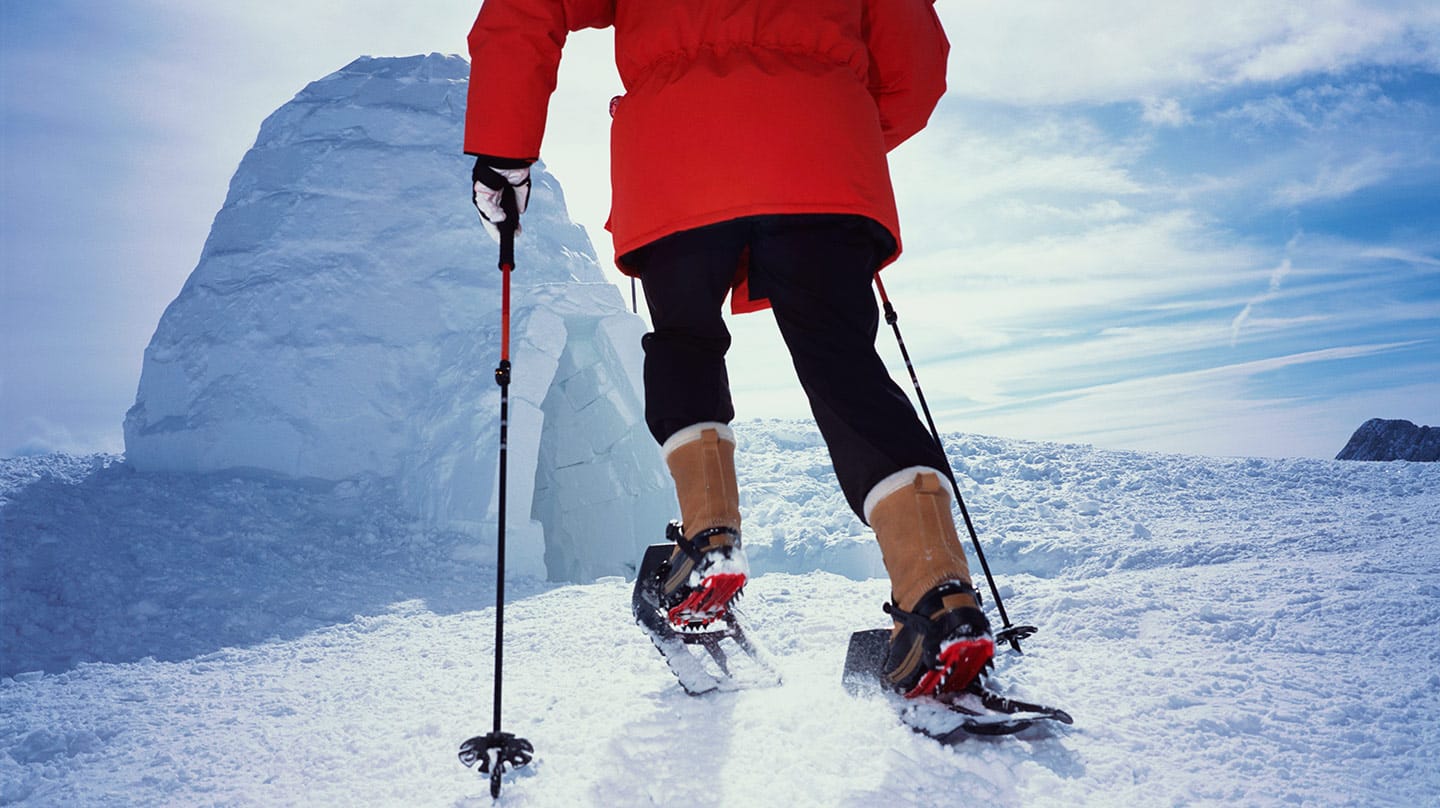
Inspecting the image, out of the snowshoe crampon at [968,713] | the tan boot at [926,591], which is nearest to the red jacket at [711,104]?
the tan boot at [926,591]

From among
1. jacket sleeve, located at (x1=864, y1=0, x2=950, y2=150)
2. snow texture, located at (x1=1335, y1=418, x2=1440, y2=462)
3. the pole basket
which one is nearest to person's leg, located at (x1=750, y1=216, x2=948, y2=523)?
jacket sleeve, located at (x1=864, y1=0, x2=950, y2=150)

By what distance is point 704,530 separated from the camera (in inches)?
70.8

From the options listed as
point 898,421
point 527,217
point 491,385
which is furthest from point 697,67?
point 527,217

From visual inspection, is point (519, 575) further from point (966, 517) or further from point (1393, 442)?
point (1393, 442)

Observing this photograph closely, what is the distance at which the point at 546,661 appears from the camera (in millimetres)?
2254

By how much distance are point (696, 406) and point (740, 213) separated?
498 mm

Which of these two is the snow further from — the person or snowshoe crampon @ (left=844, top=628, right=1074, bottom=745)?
the person

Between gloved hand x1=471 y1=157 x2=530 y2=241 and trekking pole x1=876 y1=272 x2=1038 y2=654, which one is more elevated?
gloved hand x1=471 y1=157 x2=530 y2=241

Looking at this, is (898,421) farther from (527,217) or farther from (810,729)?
(527,217)

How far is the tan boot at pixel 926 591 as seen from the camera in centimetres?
141

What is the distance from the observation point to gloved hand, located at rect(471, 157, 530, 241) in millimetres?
1874

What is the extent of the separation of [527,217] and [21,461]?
4675 millimetres

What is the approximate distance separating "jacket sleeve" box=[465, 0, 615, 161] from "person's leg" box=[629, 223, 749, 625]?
0.43 meters

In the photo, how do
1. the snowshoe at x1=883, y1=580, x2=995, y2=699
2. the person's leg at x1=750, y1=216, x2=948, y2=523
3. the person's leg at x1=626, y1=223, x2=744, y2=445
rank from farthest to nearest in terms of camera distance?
the person's leg at x1=626, y1=223, x2=744, y2=445
the person's leg at x1=750, y1=216, x2=948, y2=523
the snowshoe at x1=883, y1=580, x2=995, y2=699
